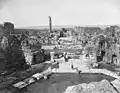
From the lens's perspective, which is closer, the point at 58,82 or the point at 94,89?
the point at 94,89

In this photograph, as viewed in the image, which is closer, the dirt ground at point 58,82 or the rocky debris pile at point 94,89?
the rocky debris pile at point 94,89

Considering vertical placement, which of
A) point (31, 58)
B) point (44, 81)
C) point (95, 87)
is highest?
point (95, 87)

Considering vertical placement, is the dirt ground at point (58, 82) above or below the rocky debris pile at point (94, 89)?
below

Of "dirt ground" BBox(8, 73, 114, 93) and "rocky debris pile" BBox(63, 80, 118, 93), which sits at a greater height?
"rocky debris pile" BBox(63, 80, 118, 93)

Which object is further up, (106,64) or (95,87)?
(95,87)

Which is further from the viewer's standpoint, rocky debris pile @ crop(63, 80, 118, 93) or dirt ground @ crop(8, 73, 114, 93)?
dirt ground @ crop(8, 73, 114, 93)

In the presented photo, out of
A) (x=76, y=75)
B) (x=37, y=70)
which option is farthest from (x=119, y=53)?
(x=37, y=70)

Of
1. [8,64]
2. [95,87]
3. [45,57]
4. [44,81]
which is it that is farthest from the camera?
[45,57]

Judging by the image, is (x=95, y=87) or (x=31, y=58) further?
(x=31, y=58)

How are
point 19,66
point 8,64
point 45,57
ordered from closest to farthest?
point 8,64 → point 19,66 → point 45,57

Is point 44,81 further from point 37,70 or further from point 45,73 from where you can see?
point 37,70

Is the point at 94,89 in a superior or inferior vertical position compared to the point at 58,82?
superior
